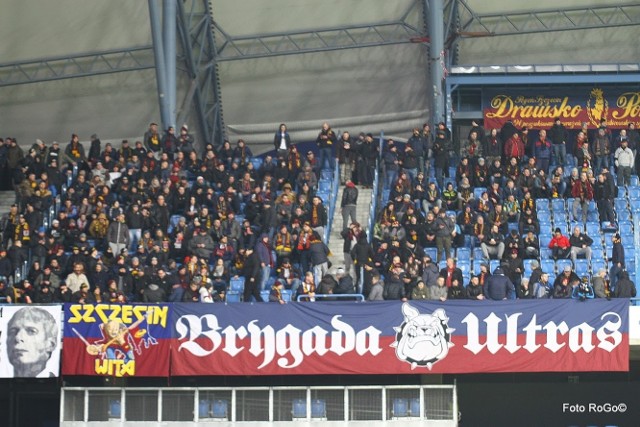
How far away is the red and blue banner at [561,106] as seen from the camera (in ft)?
129

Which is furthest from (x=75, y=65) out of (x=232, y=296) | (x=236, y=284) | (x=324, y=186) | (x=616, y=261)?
(x=616, y=261)

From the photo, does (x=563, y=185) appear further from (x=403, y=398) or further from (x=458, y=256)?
(x=403, y=398)

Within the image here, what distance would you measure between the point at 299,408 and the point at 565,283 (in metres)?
6.18

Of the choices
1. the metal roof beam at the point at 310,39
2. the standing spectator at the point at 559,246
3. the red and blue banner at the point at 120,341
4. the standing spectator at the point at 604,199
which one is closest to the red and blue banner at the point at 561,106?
the metal roof beam at the point at 310,39

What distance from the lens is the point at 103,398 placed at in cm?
2919

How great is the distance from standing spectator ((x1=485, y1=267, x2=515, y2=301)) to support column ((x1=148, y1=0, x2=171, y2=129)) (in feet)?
41.7

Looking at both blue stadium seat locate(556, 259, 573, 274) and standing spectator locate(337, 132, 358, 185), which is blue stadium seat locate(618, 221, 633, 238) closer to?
blue stadium seat locate(556, 259, 573, 274)

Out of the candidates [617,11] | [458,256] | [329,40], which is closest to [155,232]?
[458,256]

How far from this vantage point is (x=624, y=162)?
35.8m

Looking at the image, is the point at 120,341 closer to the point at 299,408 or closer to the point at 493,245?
the point at 299,408

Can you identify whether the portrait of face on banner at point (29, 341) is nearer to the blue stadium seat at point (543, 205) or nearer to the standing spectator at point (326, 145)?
the standing spectator at point (326, 145)

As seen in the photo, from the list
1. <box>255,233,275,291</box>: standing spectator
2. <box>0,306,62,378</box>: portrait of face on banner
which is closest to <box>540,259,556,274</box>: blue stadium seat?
<box>255,233,275,291</box>: standing spectator

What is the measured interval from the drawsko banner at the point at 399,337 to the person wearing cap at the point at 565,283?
0.42m

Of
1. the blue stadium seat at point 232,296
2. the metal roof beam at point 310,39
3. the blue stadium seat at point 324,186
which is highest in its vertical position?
the metal roof beam at point 310,39
